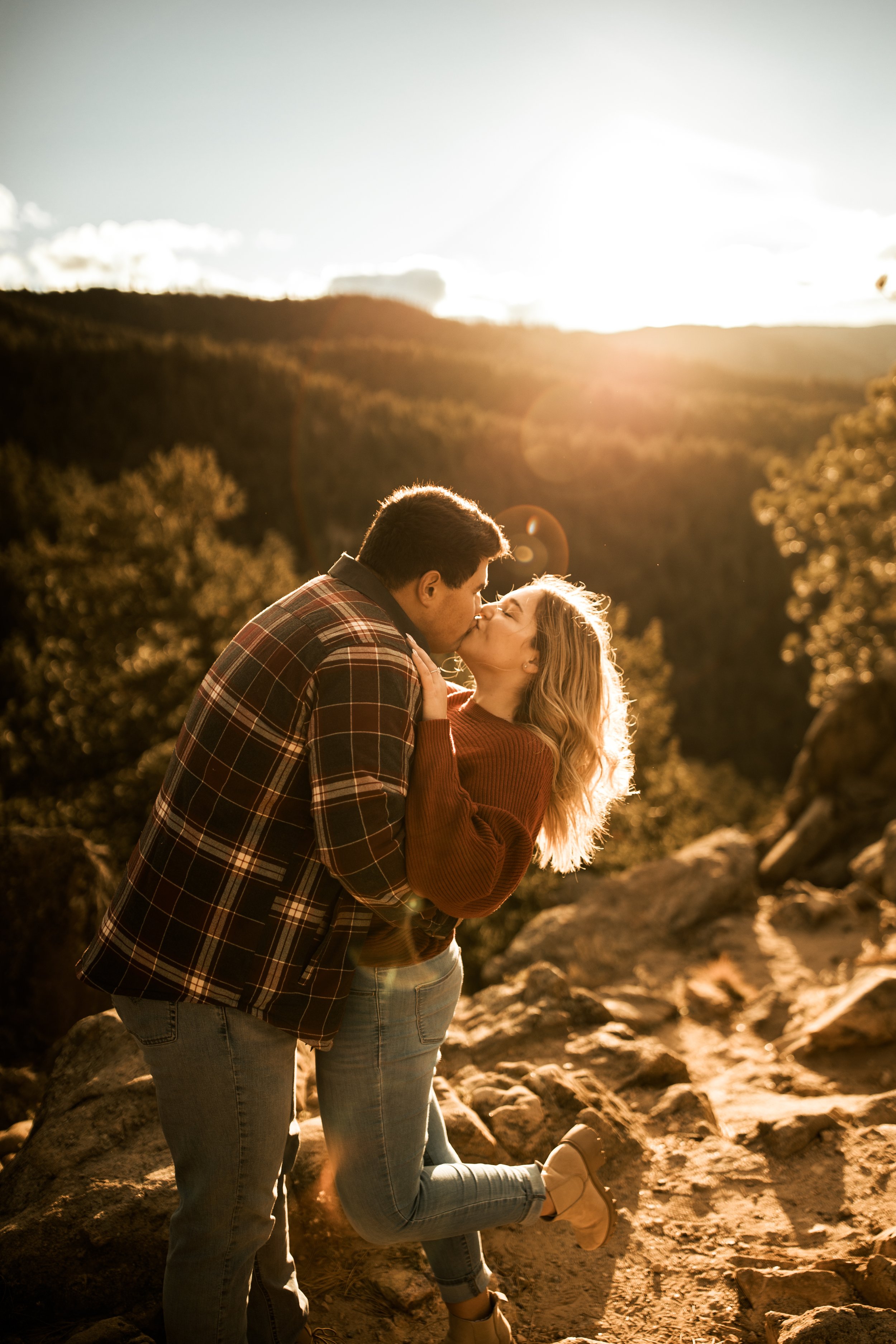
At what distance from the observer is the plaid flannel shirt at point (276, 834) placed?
1882 mm

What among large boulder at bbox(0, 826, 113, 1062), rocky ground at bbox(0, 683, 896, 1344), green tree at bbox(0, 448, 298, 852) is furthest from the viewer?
green tree at bbox(0, 448, 298, 852)

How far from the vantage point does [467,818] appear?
6.37 feet

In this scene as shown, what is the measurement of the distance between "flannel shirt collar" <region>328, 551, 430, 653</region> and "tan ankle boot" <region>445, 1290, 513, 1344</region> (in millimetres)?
2143

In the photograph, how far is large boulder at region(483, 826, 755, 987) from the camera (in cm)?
773

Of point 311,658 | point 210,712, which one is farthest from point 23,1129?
point 311,658

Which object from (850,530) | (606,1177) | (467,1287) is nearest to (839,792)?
(850,530)

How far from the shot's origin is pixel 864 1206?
135 inches

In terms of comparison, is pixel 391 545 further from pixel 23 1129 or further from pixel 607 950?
pixel 607 950

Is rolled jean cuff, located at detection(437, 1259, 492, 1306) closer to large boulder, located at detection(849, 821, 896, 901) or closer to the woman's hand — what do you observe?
the woman's hand

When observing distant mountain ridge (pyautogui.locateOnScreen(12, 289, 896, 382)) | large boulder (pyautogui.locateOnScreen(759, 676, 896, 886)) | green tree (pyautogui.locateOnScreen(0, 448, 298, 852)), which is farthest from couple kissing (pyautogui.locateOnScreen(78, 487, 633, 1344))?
distant mountain ridge (pyautogui.locateOnScreen(12, 289, 896, 382))

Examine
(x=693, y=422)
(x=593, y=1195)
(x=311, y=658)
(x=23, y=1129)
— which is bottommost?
(x=23, y=1129)

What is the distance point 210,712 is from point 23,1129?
10.3 feet

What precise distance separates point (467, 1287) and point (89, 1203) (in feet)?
4.36

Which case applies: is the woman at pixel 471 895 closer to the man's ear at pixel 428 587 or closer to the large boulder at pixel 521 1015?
the man's ear at pixel 428 587
